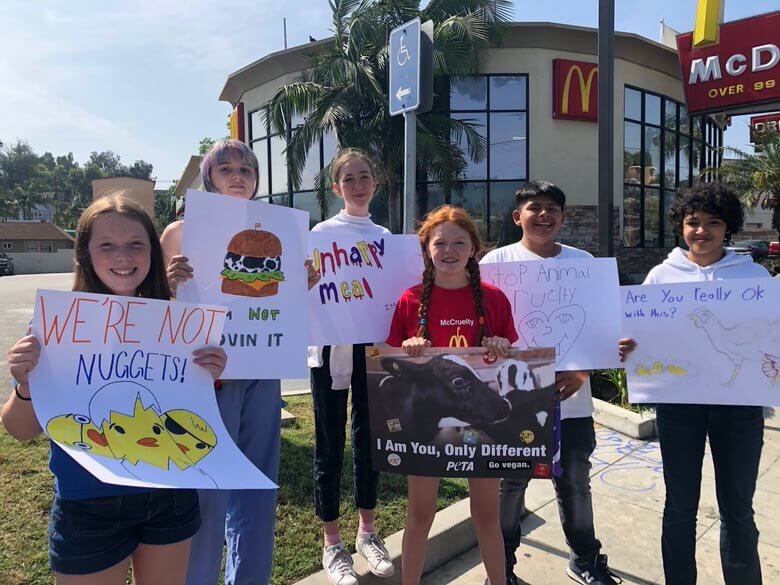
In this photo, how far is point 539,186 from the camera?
2596mm

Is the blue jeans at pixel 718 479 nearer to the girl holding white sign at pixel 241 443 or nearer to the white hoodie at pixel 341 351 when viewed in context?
the white hoodie at pixel 341 351

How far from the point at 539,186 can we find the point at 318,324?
1284 millimetres

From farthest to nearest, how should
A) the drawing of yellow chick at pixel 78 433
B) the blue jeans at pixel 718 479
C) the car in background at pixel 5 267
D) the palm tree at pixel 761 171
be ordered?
the car in background at pixel 5 267 → the palm tree at pixel 761 171 → the blue jeans at pixel 718 479 → the drawing of yellow chick at pixel 78 433

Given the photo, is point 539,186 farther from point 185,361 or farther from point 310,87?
point 310,87

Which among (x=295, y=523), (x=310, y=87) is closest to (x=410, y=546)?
(x=295, y=523)

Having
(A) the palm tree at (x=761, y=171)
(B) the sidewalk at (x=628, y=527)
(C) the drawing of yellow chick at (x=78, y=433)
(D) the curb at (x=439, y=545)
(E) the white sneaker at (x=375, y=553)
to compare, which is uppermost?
(A) the palm tree at (x=761, y=171)

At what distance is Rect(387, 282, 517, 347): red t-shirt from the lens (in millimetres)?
2244

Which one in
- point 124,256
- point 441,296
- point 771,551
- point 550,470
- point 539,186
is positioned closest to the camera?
point 124,256

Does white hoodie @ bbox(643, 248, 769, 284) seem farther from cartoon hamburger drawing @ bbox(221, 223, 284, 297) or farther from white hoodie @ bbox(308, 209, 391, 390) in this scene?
cartoon hamburger drawing @ bbox(221, 223, 284, 297)

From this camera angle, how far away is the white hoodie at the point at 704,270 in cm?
233

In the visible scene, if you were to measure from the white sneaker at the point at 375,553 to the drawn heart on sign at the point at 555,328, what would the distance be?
1300mm

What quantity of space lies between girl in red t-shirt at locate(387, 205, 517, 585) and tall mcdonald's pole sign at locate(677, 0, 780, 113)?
1531 cm

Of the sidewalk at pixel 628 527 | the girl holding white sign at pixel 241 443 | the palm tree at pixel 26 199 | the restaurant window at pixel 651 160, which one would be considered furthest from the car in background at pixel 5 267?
the palm tree at pixel 26 199

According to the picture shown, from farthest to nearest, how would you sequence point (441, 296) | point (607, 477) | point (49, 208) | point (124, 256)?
point (49, 208), point (607, 477), point (441, 296), point (124, 256)
